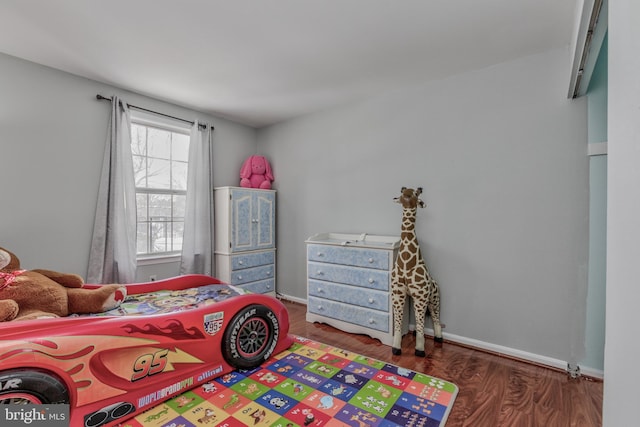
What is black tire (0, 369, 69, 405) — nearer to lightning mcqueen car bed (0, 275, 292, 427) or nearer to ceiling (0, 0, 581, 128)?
→ lightning mcqueen car bed (0, 275, 292, 427)

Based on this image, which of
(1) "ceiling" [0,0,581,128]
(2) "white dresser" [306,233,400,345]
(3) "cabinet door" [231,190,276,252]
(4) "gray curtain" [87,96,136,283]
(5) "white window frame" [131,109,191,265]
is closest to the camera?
(1) "ceiling" [0,0,581,128]

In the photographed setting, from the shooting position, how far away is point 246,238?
3.71 m

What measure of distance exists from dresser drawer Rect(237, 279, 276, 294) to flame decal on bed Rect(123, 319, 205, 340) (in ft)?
5.93

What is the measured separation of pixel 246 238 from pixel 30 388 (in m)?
2.45

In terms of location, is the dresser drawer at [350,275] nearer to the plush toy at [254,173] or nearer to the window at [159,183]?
the plush toy at [254,173]

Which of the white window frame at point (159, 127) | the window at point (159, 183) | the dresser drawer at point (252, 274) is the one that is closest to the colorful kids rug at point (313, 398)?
the dresser drawer at point (252, 274)

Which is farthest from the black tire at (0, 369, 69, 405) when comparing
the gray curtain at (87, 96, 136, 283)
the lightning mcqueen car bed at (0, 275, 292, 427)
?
the gray curtain at (87, 96, 136, 283)

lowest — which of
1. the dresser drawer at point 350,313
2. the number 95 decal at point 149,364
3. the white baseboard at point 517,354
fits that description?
the white baseboard at point 517,354

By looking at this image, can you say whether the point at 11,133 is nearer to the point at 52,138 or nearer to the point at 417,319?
the point at 52,138

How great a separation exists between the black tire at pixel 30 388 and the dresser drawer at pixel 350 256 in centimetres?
216

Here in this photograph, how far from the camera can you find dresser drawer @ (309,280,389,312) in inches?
108

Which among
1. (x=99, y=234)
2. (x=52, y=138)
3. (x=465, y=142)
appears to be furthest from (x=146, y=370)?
(x=465, y=142)

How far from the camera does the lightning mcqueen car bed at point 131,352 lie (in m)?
1.37

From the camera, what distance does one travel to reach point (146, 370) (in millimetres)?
1684
